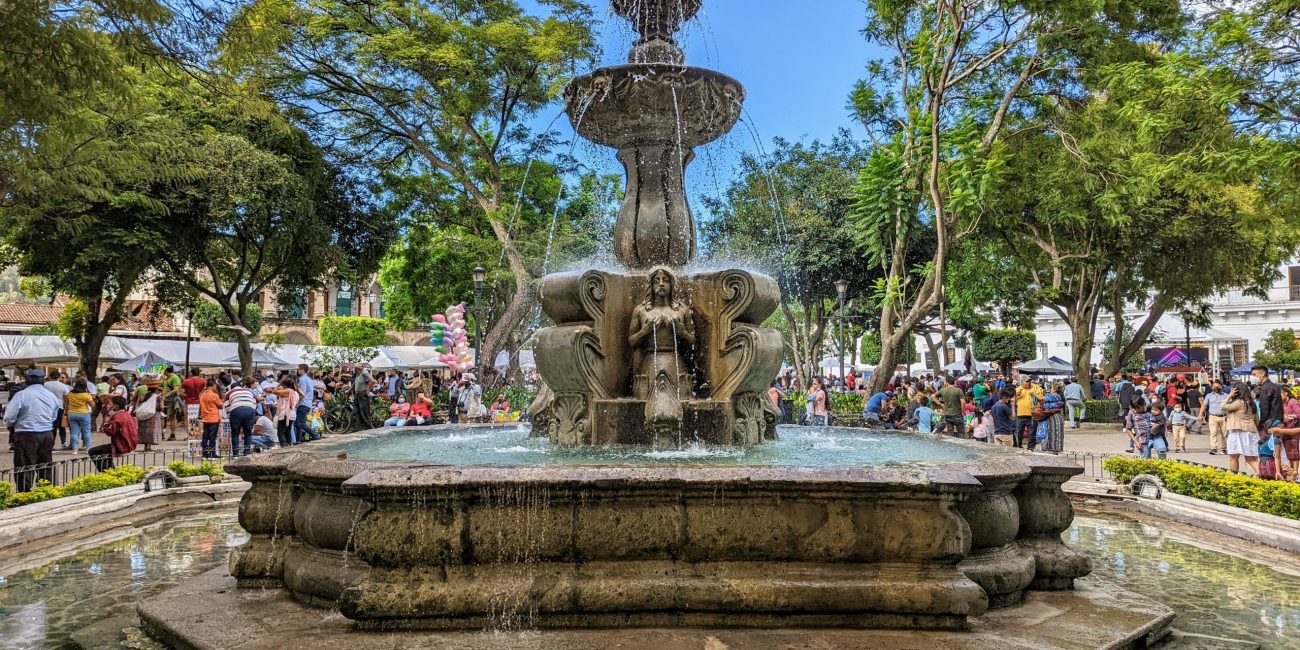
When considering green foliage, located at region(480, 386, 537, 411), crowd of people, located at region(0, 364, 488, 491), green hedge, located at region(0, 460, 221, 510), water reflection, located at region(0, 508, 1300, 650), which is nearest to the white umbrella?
crowd of people, located at region(0, 364, 488, 491)

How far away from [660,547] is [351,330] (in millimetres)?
53836

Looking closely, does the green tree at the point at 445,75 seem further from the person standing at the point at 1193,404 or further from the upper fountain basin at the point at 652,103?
the person standing at the point at 1193,404

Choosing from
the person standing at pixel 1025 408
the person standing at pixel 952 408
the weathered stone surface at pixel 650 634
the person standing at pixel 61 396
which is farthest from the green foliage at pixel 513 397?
the weathered stone surface at pixel 650 634

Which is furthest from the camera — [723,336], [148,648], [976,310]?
[976,310]

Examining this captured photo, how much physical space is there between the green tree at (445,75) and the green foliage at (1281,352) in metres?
34.7

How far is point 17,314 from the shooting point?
47562 millimetres

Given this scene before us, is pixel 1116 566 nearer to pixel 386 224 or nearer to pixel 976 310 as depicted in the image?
pixel 386 224

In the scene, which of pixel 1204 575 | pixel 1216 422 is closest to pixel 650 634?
pixel 1204 575

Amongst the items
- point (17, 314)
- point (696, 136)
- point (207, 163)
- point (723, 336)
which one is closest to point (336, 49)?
point (207, 163)

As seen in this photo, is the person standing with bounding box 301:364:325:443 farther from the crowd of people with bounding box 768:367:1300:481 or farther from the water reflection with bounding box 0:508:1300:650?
the crowd of people with bounding box 768:367:1300:481

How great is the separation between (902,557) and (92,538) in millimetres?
7210

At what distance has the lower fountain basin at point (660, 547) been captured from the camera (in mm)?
4305

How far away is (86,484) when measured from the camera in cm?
877

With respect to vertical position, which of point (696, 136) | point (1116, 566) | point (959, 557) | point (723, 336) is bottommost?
point (1116, 566)
